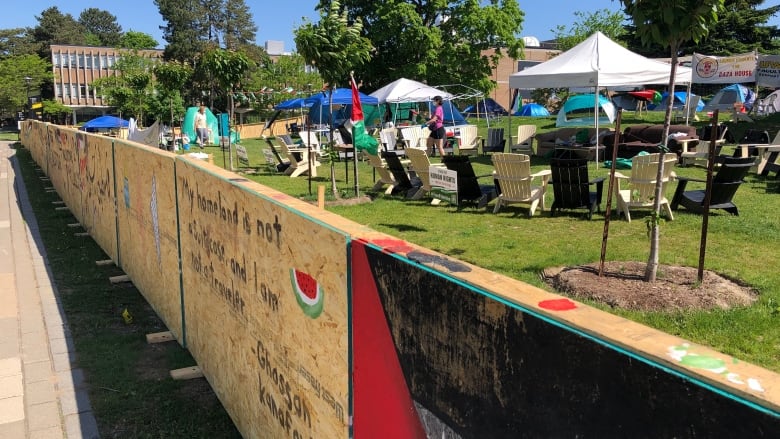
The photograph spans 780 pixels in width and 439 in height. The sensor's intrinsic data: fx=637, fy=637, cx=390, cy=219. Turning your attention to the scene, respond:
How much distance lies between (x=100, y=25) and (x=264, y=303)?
150 meters

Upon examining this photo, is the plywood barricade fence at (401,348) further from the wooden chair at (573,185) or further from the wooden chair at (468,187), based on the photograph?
the wooden chair at (468,187)

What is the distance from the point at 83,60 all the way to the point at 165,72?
74317mm

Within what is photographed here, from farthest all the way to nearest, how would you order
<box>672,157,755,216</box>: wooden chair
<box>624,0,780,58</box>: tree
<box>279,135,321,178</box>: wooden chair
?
<box>624,0,780,58</box>: tree → <box>279,135,321,178</box>: wooden chair → <box>672,157,755,216</box>: wooden chair

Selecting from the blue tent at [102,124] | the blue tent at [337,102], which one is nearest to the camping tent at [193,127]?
the blue tent at [337,102]

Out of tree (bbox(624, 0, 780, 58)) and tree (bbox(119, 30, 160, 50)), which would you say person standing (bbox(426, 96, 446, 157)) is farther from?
tree (bbox(119, 30, 160, 50))

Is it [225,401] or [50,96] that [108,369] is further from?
[50,96]

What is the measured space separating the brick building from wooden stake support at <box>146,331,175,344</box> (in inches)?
3601

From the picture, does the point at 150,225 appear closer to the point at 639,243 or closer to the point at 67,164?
the point at 639,243

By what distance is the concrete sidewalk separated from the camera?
14.3ft

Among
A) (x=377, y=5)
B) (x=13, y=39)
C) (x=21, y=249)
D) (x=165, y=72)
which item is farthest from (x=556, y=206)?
(x=13, y=39)

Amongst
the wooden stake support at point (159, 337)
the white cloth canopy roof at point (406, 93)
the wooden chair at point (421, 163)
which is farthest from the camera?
the white cloth canopy roof at point (406, 93)

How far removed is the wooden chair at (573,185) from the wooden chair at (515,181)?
0.35 metres

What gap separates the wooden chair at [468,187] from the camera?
10703mm

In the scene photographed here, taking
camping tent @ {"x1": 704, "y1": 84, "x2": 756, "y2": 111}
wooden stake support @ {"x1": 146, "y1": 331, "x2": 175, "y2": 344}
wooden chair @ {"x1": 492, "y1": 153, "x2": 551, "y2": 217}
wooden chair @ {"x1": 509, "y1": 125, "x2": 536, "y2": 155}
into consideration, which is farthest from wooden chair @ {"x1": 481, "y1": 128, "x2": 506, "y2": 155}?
camping tent @ {"x1": 704, "y1": 84, "x2": 756, "y2": 111}
